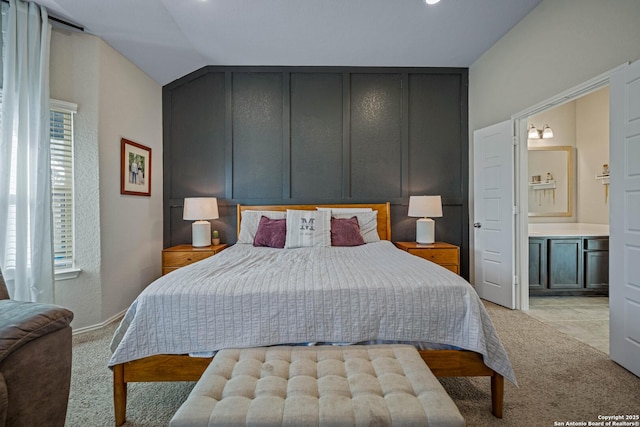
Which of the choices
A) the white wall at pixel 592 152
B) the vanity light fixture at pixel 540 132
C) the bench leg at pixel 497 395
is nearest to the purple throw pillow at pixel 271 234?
the bench leg at pixel 497 395

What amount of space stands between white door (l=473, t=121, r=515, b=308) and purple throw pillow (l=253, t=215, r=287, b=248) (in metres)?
2.38

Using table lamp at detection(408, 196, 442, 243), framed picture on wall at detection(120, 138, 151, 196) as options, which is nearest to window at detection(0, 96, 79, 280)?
framed picture on wall at detection(120, 138, 151, 196)

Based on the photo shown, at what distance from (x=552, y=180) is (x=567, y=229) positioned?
30.5 inches

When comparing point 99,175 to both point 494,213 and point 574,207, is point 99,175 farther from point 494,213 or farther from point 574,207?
point 574,207

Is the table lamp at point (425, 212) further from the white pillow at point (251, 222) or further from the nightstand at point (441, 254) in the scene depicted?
the white pillow at point (251, 222)

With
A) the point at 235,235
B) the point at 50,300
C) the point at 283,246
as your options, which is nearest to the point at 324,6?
the point at 283,246

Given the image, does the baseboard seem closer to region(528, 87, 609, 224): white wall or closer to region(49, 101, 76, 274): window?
region(49, 101, 76, 274): window

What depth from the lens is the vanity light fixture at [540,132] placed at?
172 inches

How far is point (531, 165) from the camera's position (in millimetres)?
4504

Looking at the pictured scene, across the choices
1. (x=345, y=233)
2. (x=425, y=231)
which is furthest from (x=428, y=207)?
(x=345, y=233)

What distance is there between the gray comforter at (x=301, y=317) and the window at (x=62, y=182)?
1635 millimetres

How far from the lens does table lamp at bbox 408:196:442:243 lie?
3.65m

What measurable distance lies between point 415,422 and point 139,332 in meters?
1.37

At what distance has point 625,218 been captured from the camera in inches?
82.0
